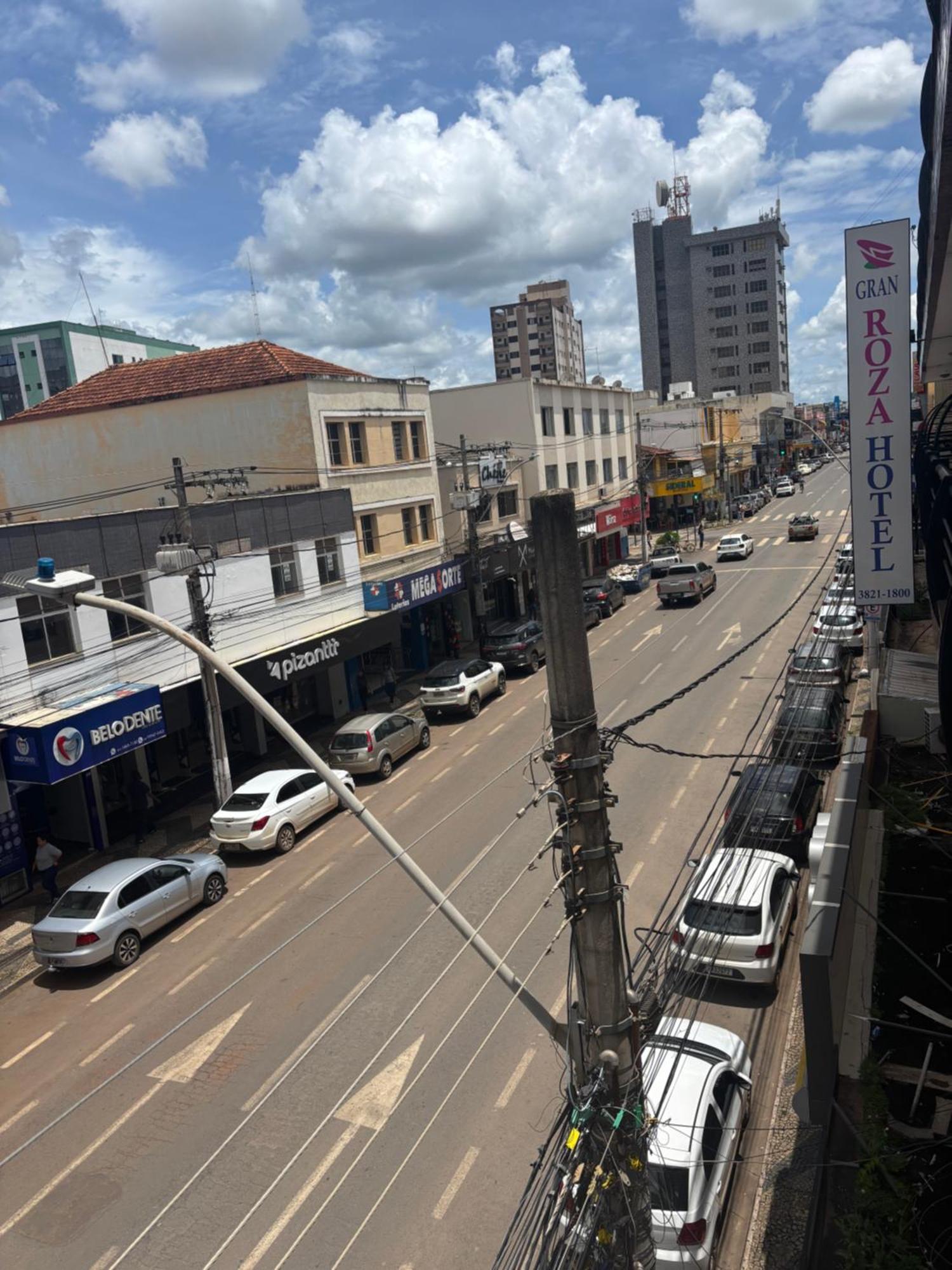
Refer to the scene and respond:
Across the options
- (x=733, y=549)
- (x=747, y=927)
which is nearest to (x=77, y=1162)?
(x=747, y=927)

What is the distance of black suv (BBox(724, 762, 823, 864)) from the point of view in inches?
560

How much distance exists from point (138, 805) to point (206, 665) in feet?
12.4

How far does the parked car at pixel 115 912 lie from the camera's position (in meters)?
14.9

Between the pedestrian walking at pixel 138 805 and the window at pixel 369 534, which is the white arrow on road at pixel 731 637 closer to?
the window at pixel 369 534

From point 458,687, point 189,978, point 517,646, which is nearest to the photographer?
point 189,978

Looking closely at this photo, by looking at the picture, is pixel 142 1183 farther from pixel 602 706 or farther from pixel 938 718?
pixel 602 706

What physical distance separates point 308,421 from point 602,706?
1234cm

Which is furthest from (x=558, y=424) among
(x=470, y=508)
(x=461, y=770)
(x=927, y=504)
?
(x=927, y=504)

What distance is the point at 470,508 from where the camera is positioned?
3331 cm

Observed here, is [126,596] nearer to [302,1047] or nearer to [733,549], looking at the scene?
[302,1047]

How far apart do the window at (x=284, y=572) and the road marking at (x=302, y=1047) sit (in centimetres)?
1382

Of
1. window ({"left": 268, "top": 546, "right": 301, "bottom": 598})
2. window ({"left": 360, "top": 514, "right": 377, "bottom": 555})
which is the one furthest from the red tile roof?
window ({"left": 268, "top": 546, "right": 301, "bottom": 598})

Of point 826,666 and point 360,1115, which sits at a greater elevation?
point 826,666

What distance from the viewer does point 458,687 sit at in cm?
2825
